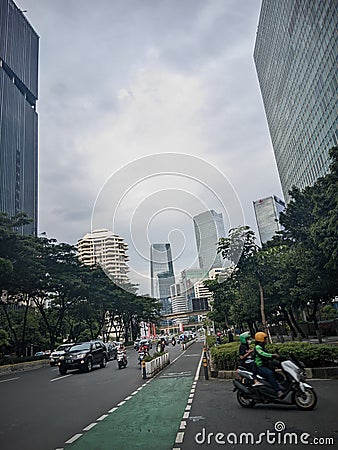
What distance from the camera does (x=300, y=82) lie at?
57312mm

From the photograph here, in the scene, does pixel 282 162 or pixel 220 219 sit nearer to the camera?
pixel 220 219

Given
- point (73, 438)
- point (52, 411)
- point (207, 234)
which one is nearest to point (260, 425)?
point (73, 438)

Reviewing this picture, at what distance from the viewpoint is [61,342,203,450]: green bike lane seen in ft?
20.3

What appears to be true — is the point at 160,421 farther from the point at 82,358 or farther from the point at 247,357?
the point at 82,358

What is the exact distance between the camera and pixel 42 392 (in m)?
13.6

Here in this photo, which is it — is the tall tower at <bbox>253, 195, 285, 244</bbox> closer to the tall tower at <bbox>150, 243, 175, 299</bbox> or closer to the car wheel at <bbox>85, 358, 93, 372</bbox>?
the car wheel at <bbox>85, 358, 93, 372</bbox>

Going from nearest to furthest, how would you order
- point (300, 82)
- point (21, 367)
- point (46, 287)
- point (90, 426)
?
point (90, 426) < point (21, 367) < point (46, 287) < point (300, 82)

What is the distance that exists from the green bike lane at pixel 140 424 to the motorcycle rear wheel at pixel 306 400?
2225mm

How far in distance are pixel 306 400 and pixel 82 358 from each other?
15.5 metres

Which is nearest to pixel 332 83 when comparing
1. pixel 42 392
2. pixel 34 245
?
pixel 34 245

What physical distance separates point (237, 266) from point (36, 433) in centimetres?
1537

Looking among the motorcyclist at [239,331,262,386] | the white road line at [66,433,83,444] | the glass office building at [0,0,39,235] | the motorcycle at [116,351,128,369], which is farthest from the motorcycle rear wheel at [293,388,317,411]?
the glass office building at [0,0,39,235]

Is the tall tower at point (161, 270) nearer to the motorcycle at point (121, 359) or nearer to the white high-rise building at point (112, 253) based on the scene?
the white high-rise building at point (112, 253)

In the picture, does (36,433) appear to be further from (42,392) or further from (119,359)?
(119,359)
